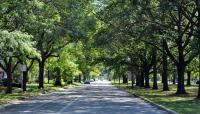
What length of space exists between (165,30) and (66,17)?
7.93 meters

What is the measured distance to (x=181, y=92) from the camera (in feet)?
138

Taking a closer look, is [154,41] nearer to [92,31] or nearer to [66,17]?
[92,31]

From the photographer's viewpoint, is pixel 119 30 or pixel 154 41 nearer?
pixel 119 30

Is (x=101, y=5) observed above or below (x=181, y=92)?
above

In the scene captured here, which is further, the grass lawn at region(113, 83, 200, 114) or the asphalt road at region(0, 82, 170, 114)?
the grass lawn at region(113, 83, 200, 114)

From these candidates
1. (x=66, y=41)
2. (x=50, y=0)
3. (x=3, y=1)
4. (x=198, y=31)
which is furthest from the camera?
(x=66, y=41)

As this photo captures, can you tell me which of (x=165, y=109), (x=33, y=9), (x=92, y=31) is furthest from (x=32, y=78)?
(x=165, y=109)

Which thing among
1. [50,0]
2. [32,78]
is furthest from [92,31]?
[32,78]

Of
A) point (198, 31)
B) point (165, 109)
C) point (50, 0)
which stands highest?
point (50, 0)

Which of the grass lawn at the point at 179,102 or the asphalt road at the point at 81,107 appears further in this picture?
the grass lawn at the point at 179,102

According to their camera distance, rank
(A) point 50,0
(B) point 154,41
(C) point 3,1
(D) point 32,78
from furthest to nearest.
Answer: (D) point 32,78 < (B) point 154,41 < (A) point 50,0 < (C) point 3,1

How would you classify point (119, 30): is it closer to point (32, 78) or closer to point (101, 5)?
point (101, 5)

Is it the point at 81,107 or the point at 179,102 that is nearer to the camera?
the point at 81,107

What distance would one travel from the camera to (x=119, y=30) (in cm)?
3912
